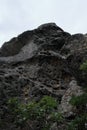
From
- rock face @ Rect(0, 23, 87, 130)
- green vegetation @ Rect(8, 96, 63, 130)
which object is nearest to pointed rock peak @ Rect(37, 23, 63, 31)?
rock face @ Rect(0, 23, 87, 130)

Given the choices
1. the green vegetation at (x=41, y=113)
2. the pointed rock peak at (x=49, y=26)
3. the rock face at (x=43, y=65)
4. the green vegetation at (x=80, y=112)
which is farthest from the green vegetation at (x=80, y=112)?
the pointed rock peak at (x=49, y=26)

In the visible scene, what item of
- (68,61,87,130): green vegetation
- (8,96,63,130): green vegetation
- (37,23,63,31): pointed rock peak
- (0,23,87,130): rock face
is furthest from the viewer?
(37,23,63,31): pointed rock peak

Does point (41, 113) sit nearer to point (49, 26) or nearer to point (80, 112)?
point (80, 112)

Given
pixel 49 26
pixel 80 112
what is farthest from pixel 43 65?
pixel 80 112

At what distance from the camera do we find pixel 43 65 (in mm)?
21766

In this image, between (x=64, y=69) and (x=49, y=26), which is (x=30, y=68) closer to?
(x=64, y=69)

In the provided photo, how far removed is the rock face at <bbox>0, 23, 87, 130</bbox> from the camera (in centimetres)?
2020

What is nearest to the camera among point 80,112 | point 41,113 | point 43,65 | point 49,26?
point 41,113

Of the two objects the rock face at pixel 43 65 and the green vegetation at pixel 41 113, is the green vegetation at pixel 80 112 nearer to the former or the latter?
the green vegetation at pixel 41 113

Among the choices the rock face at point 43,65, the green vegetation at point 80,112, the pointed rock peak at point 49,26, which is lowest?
the green vegetation at point 80,112

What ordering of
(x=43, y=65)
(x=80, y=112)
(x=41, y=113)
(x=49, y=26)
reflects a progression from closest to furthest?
1. (x=41, y=113)
2. (x=80, y=112)
3. (x=43, y=65)
4. (x=49, y=26)

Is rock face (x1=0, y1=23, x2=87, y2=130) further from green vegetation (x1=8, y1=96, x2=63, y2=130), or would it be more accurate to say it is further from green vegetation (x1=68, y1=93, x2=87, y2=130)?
green vegetation (x1=68, y1=93, x2=87, y2=130)

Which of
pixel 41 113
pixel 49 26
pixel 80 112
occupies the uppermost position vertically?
pixel 49 26

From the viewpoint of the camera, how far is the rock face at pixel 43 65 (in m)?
20.2
